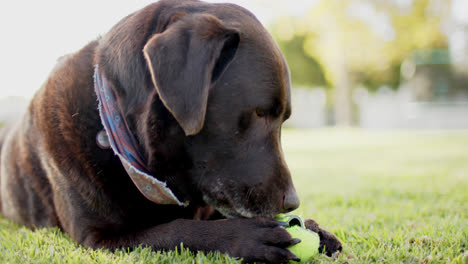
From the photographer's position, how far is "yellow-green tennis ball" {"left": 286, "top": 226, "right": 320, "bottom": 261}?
1.80m

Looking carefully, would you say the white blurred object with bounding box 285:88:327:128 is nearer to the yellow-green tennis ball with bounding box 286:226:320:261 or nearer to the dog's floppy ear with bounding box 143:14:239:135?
the yellow-green tennis ball with bounding box 286:226:320:261

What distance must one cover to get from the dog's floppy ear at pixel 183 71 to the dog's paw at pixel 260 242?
0.49 meters

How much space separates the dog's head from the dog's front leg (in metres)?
0.21

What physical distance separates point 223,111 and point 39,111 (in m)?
1.24

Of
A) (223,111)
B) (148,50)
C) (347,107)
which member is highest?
(148,50)

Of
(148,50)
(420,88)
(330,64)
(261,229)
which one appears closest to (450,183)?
(261,229)

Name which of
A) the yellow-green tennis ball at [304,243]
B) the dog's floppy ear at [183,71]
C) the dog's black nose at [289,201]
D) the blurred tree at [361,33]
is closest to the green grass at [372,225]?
the yellow-green tennis ball at [304,243]

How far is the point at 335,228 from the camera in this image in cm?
249

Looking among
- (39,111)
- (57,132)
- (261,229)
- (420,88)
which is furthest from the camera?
(420,88)

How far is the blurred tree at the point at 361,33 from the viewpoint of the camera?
77.2 ft

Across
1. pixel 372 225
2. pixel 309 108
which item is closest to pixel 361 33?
pixel 309 108

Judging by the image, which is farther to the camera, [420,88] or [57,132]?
[420,88]

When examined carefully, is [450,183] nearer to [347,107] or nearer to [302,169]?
[302,169]

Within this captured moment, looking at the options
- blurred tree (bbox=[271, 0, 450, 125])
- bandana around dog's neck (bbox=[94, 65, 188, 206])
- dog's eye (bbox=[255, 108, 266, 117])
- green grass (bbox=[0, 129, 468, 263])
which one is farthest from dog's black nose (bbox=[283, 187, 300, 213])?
blurred tree (bbox=[271, 0, 450, 125])
